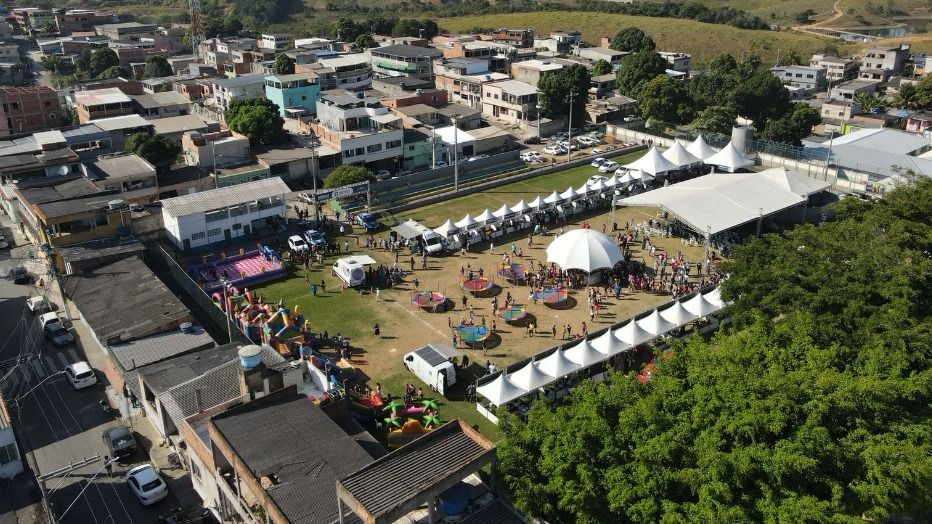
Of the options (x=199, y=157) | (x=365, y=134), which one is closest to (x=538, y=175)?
(x=365, y=134)

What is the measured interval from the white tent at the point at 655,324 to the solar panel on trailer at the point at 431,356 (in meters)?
8.34

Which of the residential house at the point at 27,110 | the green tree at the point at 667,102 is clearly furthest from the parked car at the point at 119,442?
the green tree at the point at 667,102

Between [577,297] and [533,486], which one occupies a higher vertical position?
[533,486]

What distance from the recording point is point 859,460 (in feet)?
56.7

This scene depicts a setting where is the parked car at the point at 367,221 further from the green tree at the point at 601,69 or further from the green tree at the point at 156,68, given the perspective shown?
the green tree at the point at 156,68

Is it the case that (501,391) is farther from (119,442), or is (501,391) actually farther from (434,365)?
(119,442)

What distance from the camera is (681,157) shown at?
49.0m

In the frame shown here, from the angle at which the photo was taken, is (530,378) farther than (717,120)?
No

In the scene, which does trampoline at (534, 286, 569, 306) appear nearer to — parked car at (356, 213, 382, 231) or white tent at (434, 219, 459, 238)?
white tent at (434, 219, 459, 238)

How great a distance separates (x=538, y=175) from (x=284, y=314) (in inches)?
1048

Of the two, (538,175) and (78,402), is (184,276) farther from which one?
(538,175)

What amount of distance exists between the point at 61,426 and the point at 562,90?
47.2 meters

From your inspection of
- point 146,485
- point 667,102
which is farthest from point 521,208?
point 667,102

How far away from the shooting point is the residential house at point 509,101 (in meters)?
63.2
